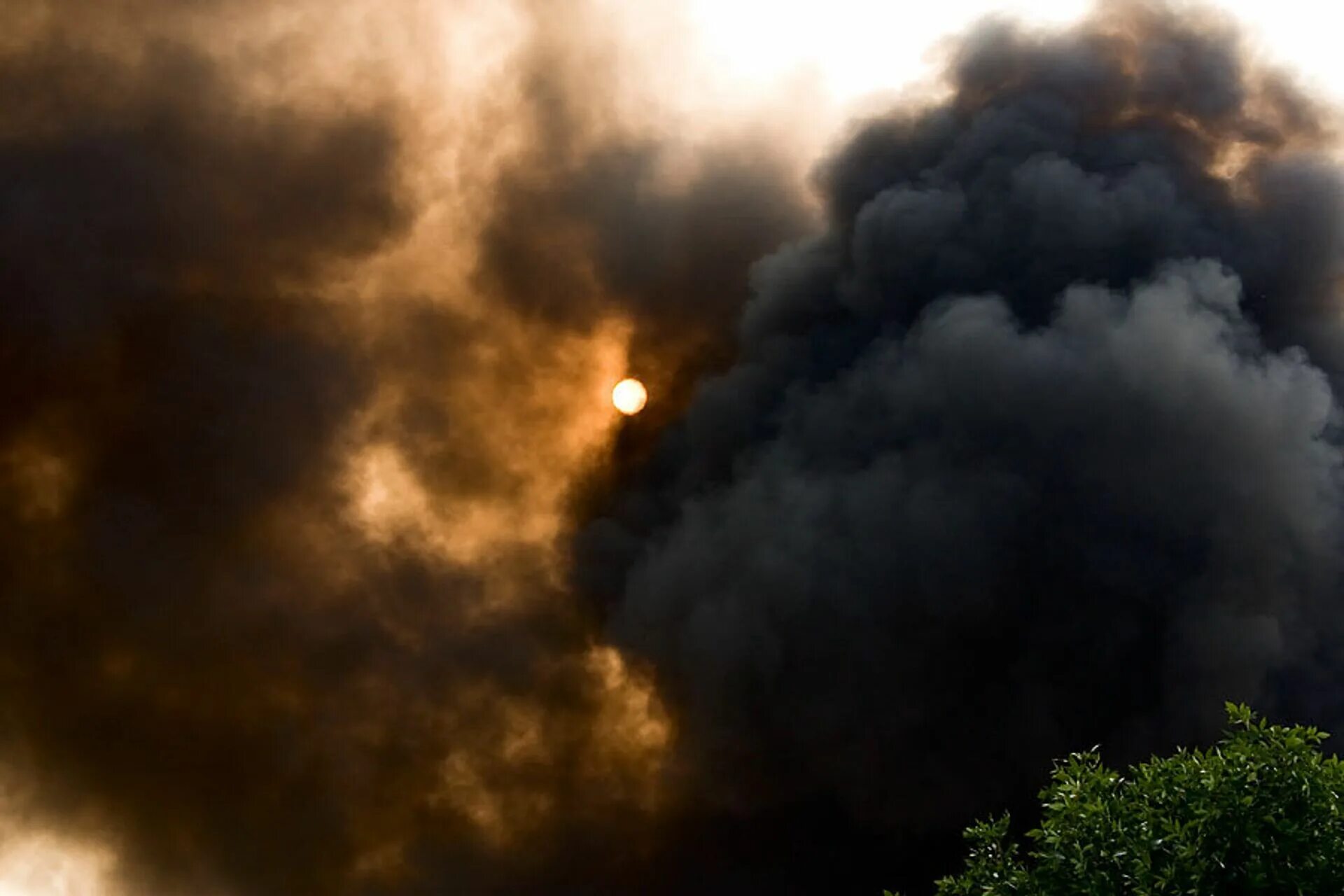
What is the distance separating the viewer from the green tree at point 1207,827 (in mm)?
11695

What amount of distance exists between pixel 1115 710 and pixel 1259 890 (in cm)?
2699

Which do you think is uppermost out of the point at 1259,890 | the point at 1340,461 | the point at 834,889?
the point at 1340,461

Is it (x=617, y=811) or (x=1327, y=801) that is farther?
(x=617, y=811)

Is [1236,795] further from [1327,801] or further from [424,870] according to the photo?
[424,870]

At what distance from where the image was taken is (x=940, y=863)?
4106cm

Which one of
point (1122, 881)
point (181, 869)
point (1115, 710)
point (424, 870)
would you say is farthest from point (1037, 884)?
point (181, 869)

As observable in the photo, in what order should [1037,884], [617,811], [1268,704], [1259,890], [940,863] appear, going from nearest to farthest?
[1259,890], [1037,884], [1268,704], [940,863], [617,811]

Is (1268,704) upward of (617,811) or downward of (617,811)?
downward

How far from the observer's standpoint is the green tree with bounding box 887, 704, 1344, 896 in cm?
1170

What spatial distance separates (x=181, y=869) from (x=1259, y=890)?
51.8 metres

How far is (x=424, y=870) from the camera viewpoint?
47.6 m

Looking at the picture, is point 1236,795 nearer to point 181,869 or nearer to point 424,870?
point 424,870

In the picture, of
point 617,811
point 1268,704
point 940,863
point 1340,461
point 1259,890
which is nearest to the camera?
point 1259,890

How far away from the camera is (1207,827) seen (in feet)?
39.6
